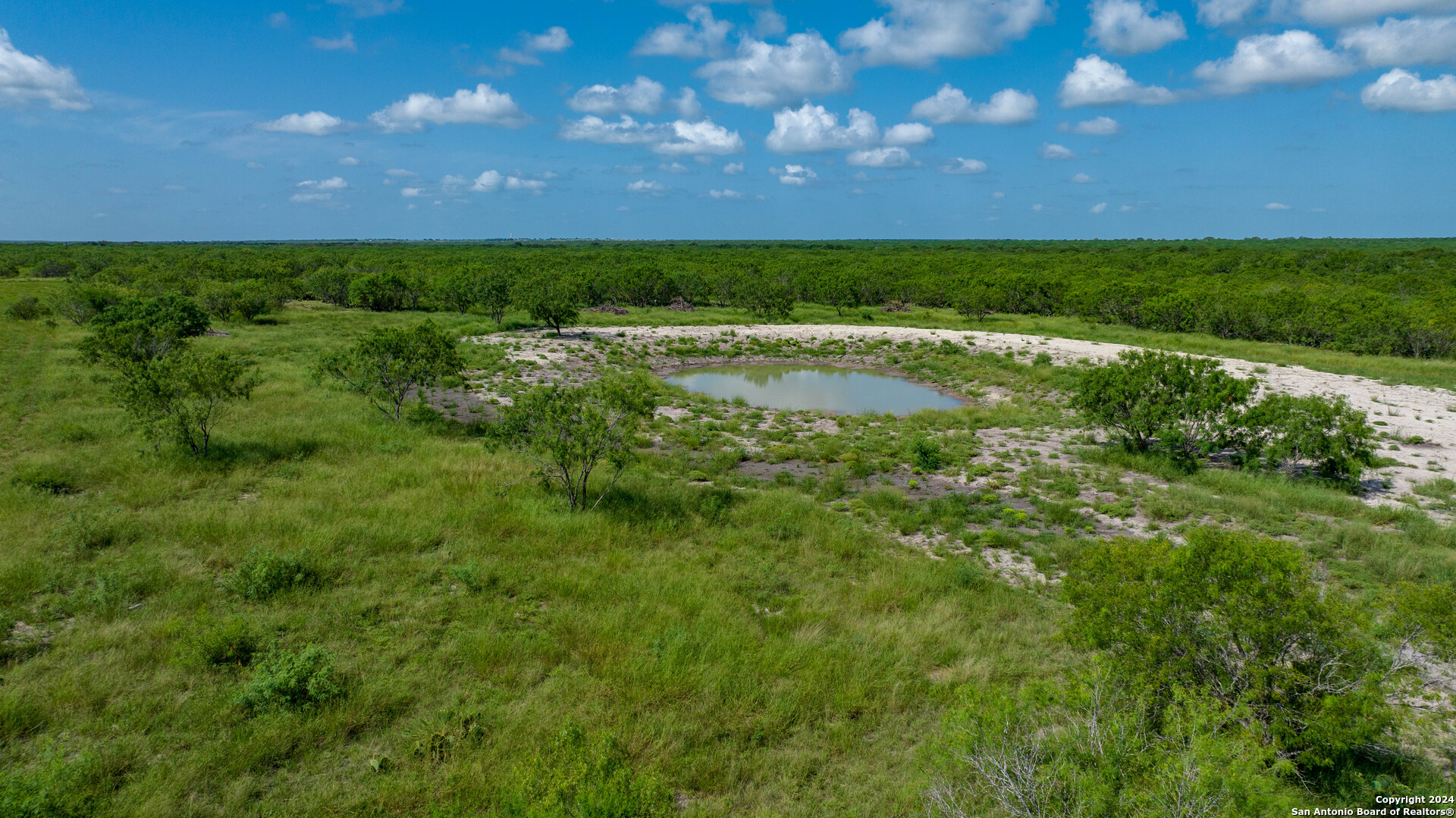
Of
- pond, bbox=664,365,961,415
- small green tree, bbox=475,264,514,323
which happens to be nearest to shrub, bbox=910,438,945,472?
pond, bbox=664,365,961,415

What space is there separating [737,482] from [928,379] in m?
18.2

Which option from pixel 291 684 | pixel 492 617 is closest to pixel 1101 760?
pixel 492 617

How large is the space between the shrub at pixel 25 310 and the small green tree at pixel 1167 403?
2193 inches

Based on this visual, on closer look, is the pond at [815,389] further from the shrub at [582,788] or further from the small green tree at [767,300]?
the shrub at [582,788]

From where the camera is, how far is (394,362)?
17.9 metres

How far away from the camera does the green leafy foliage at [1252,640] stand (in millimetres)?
5141

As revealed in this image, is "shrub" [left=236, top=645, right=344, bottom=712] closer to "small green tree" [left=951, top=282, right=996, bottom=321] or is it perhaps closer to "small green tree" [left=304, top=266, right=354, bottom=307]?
A: "small green tree" [left=951, top=282, right=996, bottom=321]

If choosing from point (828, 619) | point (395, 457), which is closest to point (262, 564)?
point (395, 457)

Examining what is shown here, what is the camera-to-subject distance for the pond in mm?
24516

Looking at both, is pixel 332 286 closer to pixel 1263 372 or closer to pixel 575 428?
pixel 575 428

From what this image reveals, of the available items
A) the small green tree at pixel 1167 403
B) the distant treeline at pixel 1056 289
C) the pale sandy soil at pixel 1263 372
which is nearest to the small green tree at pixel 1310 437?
the small green tree at pixel 1167 403

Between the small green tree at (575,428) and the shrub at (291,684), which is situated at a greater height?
the small green tree at (575,428)

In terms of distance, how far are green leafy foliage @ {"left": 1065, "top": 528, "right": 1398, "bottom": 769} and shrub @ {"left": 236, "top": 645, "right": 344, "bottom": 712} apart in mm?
7789

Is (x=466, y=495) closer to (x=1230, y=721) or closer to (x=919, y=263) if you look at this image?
(x=1230, y=721)
